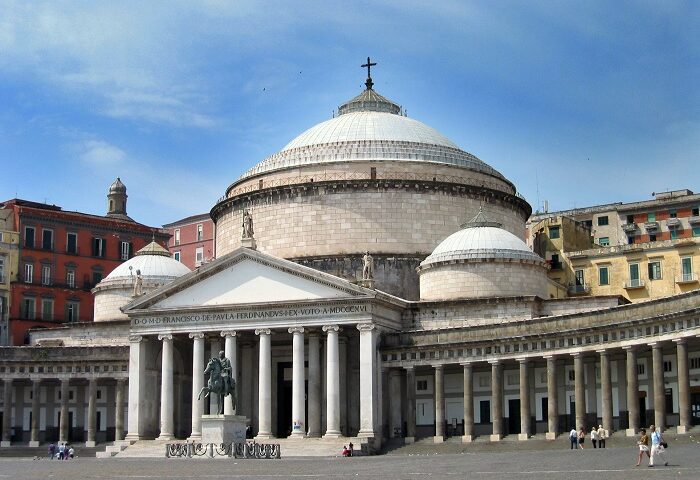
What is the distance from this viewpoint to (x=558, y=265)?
102938 millimetres

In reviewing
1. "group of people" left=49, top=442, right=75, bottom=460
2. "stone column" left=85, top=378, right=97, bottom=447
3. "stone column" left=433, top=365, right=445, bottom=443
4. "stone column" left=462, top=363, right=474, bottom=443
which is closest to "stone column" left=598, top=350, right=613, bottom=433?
"stone column" left=462, top=363, right=474, bottom=443

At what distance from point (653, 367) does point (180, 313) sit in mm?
31166

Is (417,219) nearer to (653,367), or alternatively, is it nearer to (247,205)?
(247,205)

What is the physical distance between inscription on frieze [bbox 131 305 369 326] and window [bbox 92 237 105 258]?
36981 mm

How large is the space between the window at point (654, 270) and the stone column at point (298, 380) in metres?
31.5

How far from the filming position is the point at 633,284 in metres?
97.5

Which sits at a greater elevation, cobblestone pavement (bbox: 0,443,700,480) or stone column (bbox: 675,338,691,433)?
stone column (bbox: 675,338,691,433)

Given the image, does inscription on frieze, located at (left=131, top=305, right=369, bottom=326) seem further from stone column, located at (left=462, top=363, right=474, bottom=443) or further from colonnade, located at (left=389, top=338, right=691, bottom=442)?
stone column, located at (left=462, top=363, right=474, bottom=443)

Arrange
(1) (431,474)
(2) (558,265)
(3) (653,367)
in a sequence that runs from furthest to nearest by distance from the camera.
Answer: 1. (2) (558,265)
2. (3) (653,367)
3. (1) (431,474)

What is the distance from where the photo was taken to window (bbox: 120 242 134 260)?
12194cm

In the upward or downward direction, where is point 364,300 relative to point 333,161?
downward

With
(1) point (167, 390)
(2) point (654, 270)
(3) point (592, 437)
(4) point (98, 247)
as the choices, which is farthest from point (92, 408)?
(2) point (654, 270)

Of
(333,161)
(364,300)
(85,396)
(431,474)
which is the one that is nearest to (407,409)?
(364,300)

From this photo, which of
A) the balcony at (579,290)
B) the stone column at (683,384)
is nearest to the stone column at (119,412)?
the balcony at (579,290)
